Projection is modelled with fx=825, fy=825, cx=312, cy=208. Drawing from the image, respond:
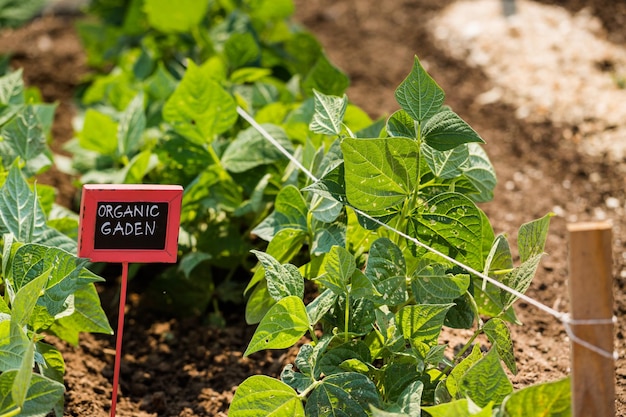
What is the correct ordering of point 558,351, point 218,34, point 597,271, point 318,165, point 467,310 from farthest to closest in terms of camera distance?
point 218,34 < point 558,351 < point 318,165 < point 467,310 < point 597,271

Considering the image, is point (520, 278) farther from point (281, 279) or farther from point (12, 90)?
point (12, 90)

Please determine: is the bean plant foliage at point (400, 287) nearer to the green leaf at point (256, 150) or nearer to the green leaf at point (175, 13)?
the green leaf at point (256, 150)

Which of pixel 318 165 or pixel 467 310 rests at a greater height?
pixel 318 165

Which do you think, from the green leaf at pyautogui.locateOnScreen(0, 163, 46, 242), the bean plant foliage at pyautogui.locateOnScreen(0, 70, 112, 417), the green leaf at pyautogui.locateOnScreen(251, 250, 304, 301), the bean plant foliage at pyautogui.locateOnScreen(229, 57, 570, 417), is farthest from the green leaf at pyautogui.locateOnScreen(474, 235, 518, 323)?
the green leaf at pyautogui.locateOnScreen(0, 163, 46, 242)

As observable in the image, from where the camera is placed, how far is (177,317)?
2033 mm

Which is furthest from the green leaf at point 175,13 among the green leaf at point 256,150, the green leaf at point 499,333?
the green leaf at point 499,333

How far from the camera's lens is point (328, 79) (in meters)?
2.04

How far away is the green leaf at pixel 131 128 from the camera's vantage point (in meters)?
2.06

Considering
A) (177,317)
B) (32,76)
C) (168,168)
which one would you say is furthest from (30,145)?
(32,76)

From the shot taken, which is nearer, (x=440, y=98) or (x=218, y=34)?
(x=440, y=98)

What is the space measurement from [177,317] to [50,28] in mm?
2356

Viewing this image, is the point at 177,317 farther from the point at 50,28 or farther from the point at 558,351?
the point at 50,28

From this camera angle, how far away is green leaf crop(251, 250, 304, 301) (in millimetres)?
1379

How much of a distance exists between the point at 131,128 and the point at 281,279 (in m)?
0.86
